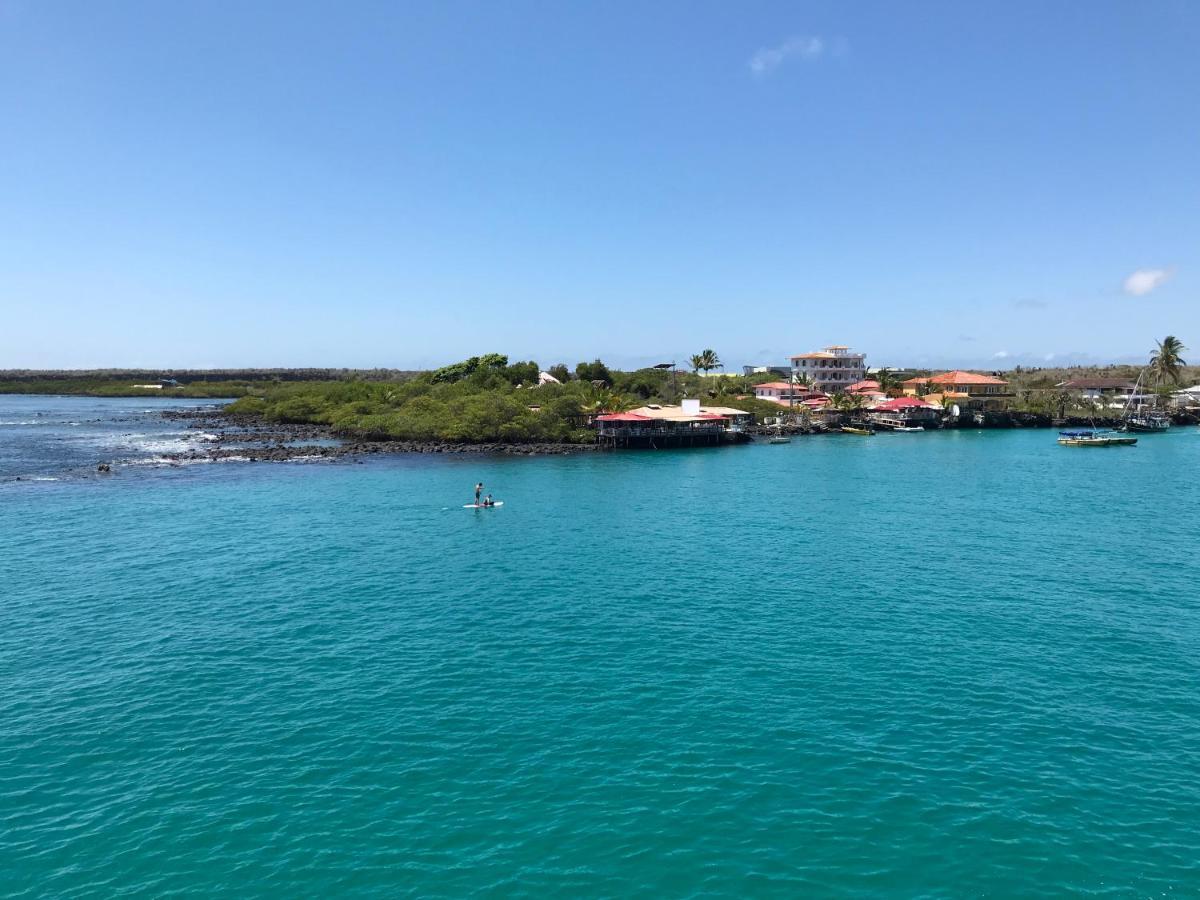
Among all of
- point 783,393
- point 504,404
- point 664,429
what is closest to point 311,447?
point 504,404

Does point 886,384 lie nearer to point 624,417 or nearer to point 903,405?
point 903,405

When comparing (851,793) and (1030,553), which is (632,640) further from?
(1030,553)

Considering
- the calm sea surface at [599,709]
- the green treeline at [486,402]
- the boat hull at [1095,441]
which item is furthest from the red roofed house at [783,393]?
the calm sea surface at [599,709]

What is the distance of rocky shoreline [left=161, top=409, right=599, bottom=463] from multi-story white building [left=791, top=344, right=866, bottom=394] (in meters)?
89.8

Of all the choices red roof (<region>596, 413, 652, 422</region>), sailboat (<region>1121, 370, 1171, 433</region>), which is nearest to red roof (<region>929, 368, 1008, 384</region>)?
sailboat (<region>1121, 370, 1171, 433</region>)

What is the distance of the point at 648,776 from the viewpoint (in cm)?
2256

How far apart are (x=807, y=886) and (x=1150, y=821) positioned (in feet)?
34.6

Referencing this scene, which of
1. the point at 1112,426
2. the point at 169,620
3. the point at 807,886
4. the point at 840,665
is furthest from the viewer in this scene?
the point at 1112,426

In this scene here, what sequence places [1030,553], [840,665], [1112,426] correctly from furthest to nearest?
[1112,426], [1030,553], [840,665]

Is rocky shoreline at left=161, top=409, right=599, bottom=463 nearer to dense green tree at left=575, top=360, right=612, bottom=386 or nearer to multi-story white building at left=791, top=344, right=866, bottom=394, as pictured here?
dense green tree at left=575, top=360, right=612, bottom=386

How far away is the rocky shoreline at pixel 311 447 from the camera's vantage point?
316ft

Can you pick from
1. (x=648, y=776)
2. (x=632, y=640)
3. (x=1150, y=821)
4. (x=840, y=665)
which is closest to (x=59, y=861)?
(x=648, y=776)

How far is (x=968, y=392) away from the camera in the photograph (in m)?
158

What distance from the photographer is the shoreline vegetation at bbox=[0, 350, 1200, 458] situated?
11006 cm
